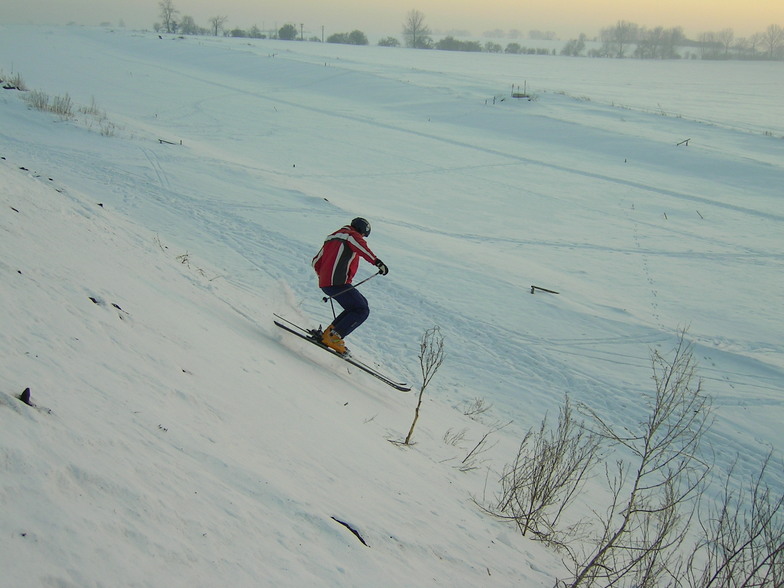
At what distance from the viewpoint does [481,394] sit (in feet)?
29.0

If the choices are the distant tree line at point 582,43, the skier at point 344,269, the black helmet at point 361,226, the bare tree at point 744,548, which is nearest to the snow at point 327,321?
the skier at point 344,269

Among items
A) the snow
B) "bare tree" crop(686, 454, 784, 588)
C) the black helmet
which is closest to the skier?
the black helmet

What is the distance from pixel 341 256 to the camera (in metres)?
7.60

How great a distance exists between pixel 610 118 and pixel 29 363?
3218 cm

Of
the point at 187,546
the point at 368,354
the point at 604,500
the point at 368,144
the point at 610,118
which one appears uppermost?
the point at 610,118

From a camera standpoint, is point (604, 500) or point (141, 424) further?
point (604, 500)

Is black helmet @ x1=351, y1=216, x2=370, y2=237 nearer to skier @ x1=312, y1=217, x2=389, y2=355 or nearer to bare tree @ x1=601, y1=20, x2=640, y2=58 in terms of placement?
skier @ x1=312, y1=217, x2=389, y2=355

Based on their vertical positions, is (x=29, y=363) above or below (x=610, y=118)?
below

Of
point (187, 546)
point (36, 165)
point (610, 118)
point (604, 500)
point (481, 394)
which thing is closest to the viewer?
point (187, 546)

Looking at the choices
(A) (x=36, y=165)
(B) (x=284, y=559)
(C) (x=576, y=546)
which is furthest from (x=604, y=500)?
(A) (x=36, y=165)

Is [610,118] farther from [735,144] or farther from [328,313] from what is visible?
[328,313]

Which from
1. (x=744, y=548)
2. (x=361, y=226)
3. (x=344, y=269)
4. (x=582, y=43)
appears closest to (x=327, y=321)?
(x=344, y=269)

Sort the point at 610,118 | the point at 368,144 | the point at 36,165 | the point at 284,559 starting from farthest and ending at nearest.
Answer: the point at 610,118 → the point at 368,144 → the point at 36,165 → the point at 284,559

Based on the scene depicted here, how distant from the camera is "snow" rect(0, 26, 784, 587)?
10.2 ft
